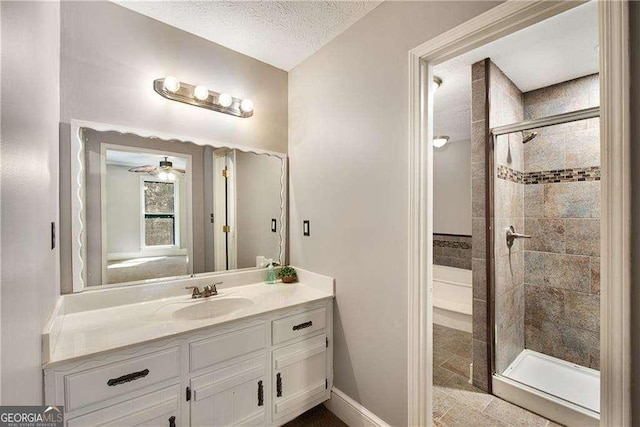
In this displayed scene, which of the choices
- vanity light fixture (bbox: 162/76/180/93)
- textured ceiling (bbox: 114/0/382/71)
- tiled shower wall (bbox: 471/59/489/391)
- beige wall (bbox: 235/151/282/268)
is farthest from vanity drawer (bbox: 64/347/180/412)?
tiled shower wall (bbox: 471/59/489/391)

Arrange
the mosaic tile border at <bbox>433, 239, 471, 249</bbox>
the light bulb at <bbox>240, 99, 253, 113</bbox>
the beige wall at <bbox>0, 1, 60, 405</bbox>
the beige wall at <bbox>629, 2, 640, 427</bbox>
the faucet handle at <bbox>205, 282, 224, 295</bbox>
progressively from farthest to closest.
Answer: the mosaic tile border at <bbox>433, 239, 471, 249</bbox>
the light bulb at <bbox>240, 99, 253, 113</bbox>
the faucet handle at <bbox>205, 282, 224, 295</bbox>
the beige wall at <bbox>629, 2, 640, 427</bbox>
the beige wall at <bbox>0, 1, 60, 405</bbox>

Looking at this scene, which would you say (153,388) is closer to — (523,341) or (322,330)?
(322,330)

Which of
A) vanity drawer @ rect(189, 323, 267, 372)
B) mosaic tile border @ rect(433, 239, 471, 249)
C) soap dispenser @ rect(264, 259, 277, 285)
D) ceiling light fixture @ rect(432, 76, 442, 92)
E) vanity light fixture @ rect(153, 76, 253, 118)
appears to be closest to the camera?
vanity drawer @ rect(189, 323, 267, 372)

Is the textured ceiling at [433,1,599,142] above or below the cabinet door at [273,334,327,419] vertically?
above

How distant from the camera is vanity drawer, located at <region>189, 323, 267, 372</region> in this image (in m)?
1.29

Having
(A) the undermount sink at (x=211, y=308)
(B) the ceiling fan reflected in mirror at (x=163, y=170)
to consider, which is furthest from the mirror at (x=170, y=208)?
(A) the undermount sink at (x=211, y=308)

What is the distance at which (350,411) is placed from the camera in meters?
1.69

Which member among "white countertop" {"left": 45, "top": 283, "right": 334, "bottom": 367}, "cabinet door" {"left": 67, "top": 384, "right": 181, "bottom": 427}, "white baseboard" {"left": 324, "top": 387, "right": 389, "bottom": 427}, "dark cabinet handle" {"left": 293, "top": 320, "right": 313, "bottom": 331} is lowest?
"white baseboard" {"left": 324, "top": 387, "right": 389, "bottom": 427}

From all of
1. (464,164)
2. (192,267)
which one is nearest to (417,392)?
(192,267)

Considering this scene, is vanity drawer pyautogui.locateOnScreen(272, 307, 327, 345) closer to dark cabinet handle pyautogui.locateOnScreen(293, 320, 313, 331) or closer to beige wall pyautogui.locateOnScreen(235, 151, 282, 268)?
dark cabinet handle pyautogui.locateOnScreen(293, 320, 313, 331)

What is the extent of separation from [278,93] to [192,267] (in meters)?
1.50

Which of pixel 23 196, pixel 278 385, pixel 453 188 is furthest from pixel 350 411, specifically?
pixel 453 188

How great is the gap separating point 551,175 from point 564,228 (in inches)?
18.5

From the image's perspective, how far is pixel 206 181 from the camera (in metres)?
1.91
